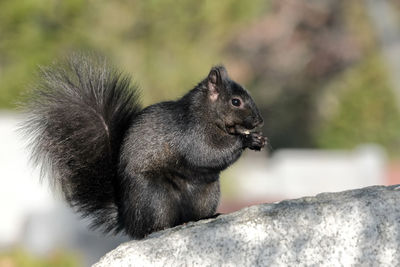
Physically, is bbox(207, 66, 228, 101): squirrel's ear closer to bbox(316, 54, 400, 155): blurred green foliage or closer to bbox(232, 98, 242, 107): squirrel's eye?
bbox(232, 98, 242, 107): squirrel's eye

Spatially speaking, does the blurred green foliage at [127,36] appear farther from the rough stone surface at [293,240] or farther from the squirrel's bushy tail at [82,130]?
the rough stone surface at [293,240]

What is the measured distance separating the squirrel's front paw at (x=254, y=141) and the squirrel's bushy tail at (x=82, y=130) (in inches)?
22.7

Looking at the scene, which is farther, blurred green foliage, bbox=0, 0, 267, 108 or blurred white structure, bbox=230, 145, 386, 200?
blurred white structure, bbox=230, 145, 386, 200

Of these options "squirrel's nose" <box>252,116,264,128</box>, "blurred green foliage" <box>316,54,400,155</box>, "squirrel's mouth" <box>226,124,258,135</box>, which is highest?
"blurred green foliage" <box>316,54,400,155</box>

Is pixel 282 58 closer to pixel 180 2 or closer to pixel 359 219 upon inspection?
pixel 180 2

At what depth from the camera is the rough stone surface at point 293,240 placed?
12.3ft

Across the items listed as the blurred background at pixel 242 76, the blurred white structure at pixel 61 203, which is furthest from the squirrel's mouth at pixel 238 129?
the blurred white structure at pixel 61 203

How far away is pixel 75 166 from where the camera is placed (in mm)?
4629

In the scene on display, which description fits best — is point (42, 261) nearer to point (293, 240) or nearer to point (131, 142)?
point (131, 142)

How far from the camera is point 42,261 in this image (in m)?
7.47

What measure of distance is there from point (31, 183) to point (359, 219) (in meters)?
9.32

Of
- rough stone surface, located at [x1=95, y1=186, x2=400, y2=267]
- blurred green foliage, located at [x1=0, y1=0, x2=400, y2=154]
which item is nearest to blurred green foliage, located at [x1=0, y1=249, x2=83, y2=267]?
rough stone surface, located at [x1=95, y1=186, x2=400, y2=267]

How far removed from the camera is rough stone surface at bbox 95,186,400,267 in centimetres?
376

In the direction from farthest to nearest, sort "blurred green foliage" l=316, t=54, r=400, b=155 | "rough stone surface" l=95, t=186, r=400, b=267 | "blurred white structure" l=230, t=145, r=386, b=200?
"blurred green foliage" l=316, t=54, r=400, b=155 < "blurred white structure" l=230, t=145, r=386, b=200 < "rough stone surface" l=95, t=186, r=400, b=267
